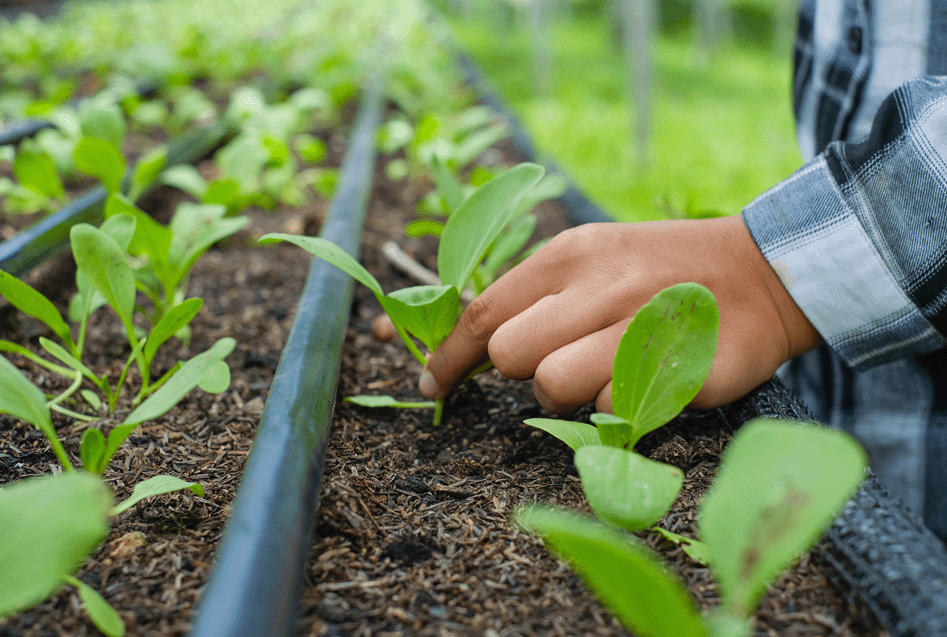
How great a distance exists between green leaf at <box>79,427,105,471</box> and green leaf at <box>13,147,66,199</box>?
2.67 ft

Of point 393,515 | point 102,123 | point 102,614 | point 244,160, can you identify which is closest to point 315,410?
point 393,515

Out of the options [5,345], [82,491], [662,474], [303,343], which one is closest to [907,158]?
[662,474]

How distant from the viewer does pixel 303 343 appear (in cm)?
67

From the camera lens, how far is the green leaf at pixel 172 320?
612mm

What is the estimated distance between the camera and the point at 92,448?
50 centimetres

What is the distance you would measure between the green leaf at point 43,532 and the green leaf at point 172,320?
298 millimetres

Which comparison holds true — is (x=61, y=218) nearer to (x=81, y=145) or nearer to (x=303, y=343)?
(x=81, y=145)

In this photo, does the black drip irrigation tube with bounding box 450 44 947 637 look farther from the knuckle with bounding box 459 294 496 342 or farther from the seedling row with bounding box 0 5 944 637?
the knuckle with bounding box 459 294 496 342

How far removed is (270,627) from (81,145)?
34.9 inches

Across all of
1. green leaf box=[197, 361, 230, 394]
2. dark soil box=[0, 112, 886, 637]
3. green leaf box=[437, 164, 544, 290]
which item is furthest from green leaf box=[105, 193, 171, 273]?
green leaf box=[437, 164, 544, 290]

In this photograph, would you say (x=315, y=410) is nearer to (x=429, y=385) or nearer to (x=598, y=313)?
(x=429, y=385)

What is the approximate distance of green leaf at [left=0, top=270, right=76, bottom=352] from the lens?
2.01ft

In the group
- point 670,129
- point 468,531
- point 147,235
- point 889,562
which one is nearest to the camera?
point 889,562

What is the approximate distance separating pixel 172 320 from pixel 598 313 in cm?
40
